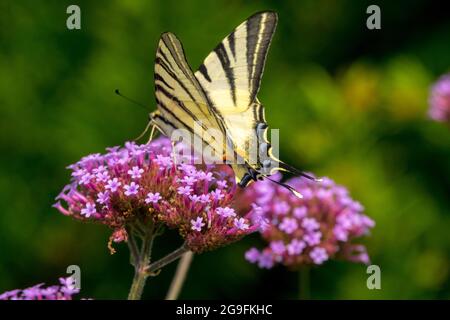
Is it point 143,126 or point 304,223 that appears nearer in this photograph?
point 304,223

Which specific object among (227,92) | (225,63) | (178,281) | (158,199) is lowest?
(178,281)

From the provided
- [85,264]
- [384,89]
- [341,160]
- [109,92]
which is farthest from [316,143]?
[85,264]

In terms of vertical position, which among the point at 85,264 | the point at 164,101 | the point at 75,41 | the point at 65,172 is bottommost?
the point at 85,264

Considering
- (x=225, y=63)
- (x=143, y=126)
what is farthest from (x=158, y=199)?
(x=143, y=126)

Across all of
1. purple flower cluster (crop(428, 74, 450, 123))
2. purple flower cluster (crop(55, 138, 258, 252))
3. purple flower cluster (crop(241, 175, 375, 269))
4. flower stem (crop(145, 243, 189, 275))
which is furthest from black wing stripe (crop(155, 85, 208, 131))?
purple flower cluster (crop(428, 74, 450, 123))

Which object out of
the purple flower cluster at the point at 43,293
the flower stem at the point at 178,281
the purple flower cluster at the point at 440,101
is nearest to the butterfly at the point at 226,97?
the flower stem at the point at 178,281

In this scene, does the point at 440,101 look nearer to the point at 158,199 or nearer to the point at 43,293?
the point at 158,199
